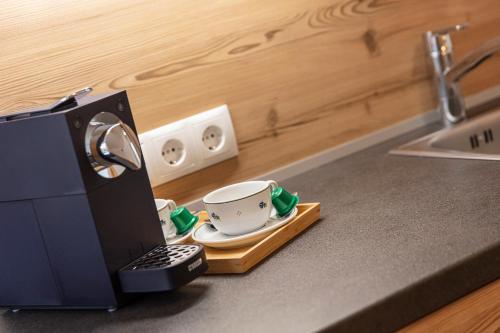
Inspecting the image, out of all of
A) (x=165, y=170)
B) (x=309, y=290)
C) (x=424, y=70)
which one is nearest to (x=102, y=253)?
(x=309, y=290)

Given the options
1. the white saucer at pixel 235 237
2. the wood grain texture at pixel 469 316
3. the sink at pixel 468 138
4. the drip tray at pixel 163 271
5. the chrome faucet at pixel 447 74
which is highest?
the chrome faucet at pixel 447 74

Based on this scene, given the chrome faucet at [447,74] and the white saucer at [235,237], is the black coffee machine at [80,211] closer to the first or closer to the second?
the white saucer at [235,237]

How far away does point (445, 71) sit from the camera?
1.55 metres

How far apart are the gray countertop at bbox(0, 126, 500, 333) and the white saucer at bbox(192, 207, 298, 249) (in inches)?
1.4

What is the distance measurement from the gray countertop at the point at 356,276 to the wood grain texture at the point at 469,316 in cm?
1

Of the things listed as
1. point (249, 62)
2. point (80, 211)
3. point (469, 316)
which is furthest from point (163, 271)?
point (249, 62)

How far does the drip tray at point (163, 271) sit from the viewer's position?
2.99 feet

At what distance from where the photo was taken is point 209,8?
1.34m

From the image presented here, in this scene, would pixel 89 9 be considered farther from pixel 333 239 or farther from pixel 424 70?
pixel 424 70

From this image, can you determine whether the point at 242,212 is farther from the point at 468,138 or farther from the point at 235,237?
the point at 468,138

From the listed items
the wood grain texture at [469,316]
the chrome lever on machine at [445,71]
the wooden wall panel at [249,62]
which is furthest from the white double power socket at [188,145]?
the wood grain texture at [469,316]

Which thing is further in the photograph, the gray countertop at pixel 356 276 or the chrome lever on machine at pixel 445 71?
the chrome lever on machine at pixel 445 71

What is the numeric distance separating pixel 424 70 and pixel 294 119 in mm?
357

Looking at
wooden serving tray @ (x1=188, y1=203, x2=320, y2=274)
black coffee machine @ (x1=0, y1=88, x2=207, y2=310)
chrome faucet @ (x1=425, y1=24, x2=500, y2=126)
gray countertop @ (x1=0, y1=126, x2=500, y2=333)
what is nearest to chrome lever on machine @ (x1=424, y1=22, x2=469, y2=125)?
chrome faucet @ (x1=425, y1=24, x2=500, y2=126)
